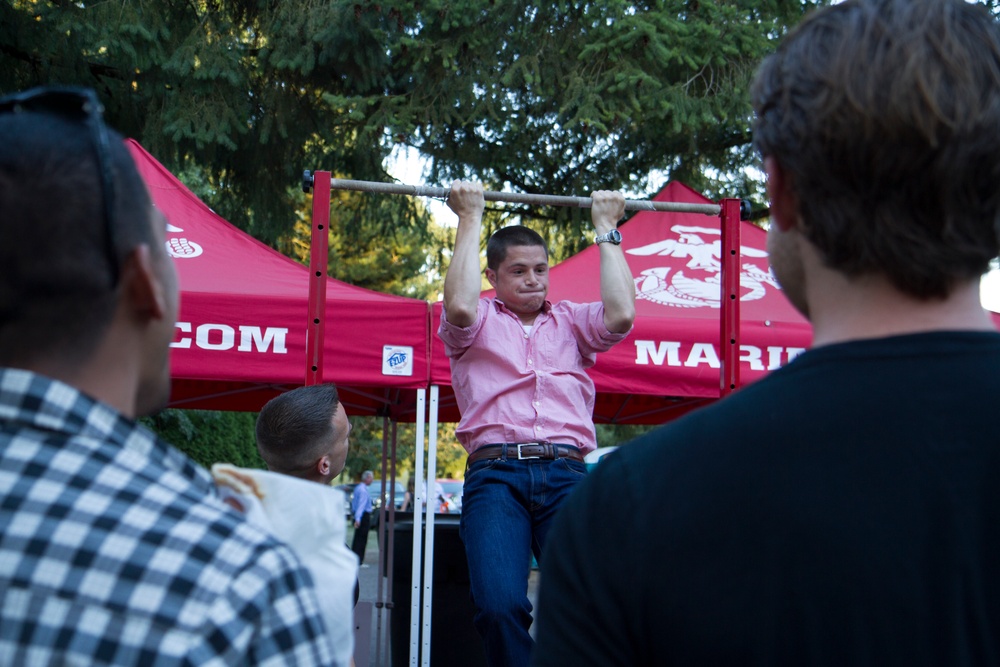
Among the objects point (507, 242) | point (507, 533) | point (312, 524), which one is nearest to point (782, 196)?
point (312, 524)

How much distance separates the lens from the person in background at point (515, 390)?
10.4 feet

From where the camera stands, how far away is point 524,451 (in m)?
3.42

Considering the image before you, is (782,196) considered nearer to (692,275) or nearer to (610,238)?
(610,238)

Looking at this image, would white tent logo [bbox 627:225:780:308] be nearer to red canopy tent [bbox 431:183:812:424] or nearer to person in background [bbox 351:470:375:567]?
red canopy tent [bbox 431:183:812:424]

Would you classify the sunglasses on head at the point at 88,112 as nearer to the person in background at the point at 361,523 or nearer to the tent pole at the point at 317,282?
the tent pole at the point at 317,282

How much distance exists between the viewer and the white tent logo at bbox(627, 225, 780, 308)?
5719 mm

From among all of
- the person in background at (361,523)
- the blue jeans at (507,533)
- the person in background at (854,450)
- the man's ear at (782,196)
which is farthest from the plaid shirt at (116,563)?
the person in background at (361,523)

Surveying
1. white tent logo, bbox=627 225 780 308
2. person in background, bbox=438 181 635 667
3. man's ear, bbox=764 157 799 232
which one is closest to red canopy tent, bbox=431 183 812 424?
white tent logo, bbox=627 225 780 308

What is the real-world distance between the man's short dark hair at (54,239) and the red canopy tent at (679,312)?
4034 millimetres

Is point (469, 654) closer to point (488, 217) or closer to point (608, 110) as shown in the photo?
point (608, 110)

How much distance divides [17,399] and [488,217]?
27.9ft

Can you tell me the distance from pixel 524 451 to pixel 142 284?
249cm

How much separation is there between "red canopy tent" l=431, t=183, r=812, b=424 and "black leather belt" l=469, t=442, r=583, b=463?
1612mm

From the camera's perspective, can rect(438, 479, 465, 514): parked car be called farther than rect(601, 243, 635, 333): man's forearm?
Yes
